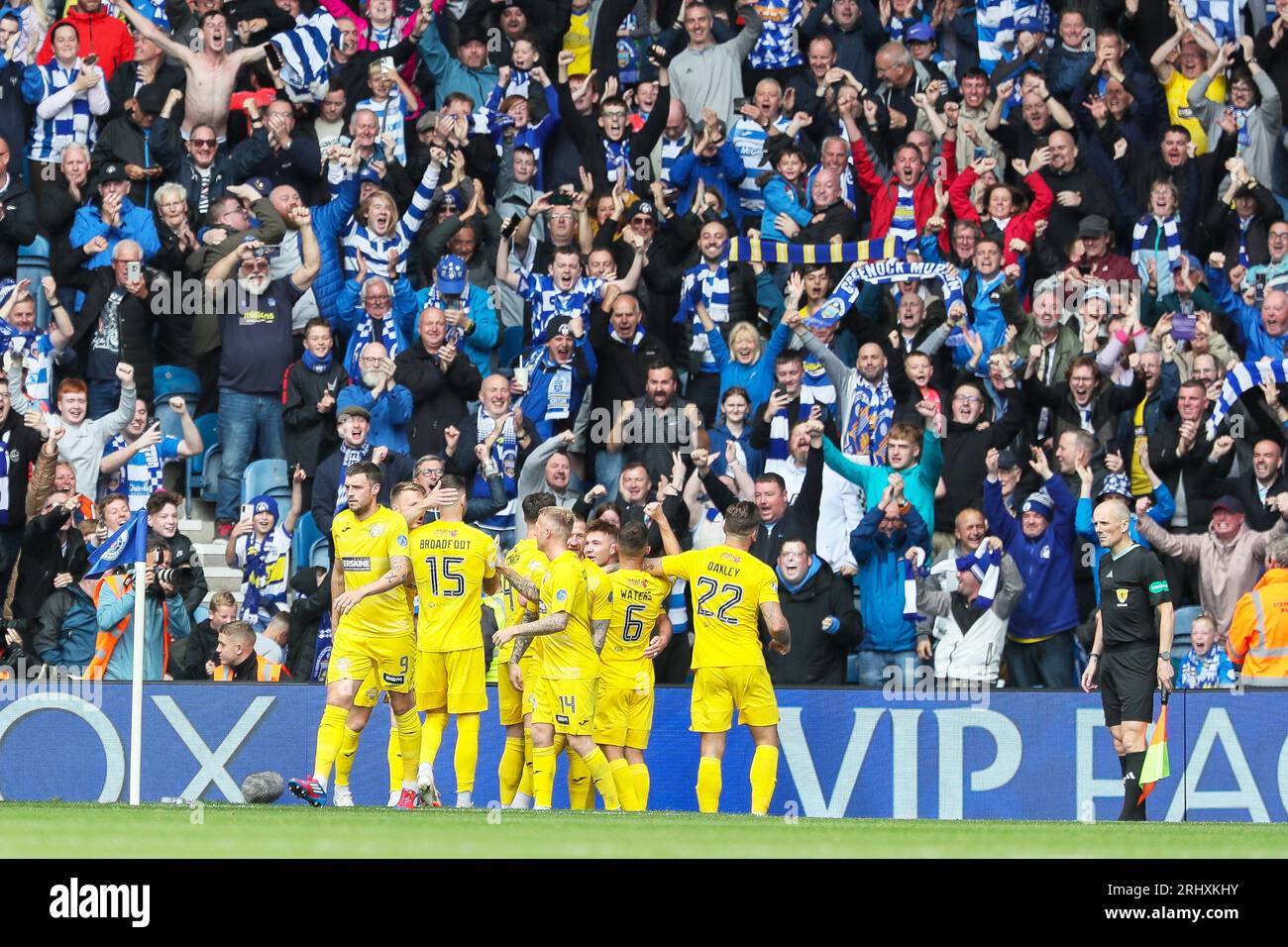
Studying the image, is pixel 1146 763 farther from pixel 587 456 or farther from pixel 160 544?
pixel 160 544

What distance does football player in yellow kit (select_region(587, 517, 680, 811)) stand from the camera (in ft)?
49.2

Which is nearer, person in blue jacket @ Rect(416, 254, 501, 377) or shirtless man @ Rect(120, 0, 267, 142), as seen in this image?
person in blue jacket @ Rect(416, 254, 501, 377)

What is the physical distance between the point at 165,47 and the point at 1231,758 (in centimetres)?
1153

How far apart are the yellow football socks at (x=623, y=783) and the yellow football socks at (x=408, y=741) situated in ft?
4.77

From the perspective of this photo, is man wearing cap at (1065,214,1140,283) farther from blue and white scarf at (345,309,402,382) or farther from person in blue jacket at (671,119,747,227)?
blue and white scarf at (345,309,402,382)

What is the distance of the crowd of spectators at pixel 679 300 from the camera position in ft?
55.0

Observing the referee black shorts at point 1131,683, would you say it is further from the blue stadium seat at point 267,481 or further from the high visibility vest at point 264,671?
the blue stadium seat at point 267,481

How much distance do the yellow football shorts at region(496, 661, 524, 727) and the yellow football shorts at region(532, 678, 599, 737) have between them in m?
0.75

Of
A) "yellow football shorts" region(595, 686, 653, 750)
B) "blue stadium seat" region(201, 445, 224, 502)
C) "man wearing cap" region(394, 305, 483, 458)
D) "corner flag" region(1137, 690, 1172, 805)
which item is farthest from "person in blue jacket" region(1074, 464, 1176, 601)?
"blue stadium seat" region(201, 445, 224, 502)

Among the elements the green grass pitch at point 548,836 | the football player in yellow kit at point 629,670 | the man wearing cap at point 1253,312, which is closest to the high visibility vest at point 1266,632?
the man wearing cap at point 1253,312

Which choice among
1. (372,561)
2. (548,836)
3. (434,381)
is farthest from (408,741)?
(434,381)

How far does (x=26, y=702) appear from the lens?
16.0 metres

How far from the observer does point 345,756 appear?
562 inches

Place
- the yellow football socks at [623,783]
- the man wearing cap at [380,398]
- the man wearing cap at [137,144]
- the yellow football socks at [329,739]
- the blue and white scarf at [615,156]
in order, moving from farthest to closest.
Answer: the blue and white scarf at [615,156] → the man wearing cap at [137,144] → the man wearing cap at [380,398] → the yellow football socks at [623,783] → the yellow football socks at [329,739]
